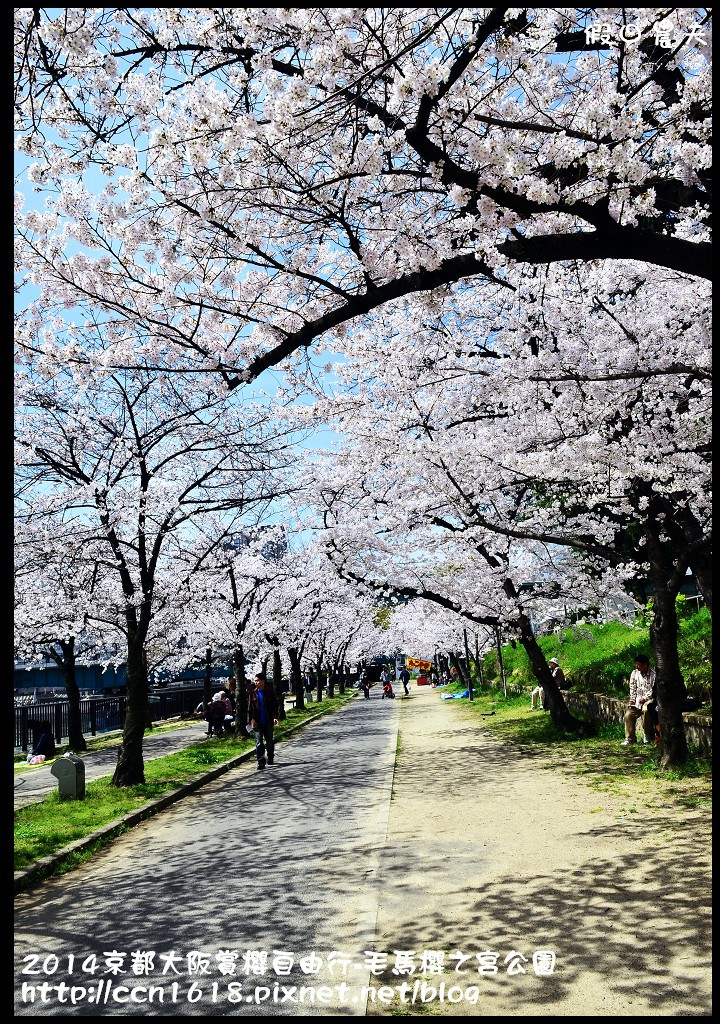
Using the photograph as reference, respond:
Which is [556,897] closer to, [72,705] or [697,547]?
[697,547]

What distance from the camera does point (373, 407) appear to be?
13719 millimetres

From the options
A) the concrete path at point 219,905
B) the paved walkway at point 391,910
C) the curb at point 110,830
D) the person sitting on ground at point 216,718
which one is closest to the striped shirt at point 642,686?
the paved walkway at point 391,910

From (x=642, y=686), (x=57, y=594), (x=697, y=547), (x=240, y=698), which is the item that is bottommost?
(x=240, y=698)

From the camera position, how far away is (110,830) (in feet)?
32.3

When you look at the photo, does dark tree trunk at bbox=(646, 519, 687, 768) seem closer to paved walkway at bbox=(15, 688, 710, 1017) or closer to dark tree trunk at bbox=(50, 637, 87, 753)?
paved walkway at bbox=(15, 688, 710, 1017)

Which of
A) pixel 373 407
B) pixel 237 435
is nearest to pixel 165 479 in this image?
pixel 237 435

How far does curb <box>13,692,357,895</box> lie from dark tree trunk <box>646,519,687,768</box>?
24.3ft

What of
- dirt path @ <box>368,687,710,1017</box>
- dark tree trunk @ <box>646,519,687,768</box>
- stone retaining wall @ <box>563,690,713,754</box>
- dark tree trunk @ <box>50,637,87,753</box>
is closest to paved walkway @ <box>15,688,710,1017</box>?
dirt path @ <box>368,687,710,1017</box>

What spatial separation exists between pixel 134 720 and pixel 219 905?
779cm

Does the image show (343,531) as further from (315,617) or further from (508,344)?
(315,617)

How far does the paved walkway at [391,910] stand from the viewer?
4234 mm

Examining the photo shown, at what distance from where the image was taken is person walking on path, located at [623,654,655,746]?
1337 centimetres

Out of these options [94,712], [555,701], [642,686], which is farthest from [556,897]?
[94,712]

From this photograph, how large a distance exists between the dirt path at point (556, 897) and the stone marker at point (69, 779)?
17.6ft
